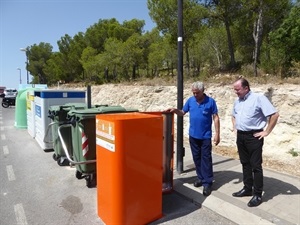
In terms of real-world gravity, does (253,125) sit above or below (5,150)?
above

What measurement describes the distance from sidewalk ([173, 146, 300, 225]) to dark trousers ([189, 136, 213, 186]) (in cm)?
23

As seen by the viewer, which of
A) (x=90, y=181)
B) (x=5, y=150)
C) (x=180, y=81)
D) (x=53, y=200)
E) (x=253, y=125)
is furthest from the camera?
(x=5, y=150)

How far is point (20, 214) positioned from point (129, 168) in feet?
6.12

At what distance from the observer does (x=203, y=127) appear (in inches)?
154

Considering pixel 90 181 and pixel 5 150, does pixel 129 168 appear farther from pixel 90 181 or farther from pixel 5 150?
pixel 5 150

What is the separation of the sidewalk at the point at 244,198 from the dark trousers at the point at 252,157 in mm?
285

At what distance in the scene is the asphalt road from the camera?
3.41 metres

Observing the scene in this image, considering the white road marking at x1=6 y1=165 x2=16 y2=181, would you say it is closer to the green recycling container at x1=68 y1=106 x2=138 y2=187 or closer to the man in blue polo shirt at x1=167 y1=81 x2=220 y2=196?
the green recycling container at x1=68 y1=106 x2=138 y2=187

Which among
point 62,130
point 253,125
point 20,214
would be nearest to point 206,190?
point 253,125

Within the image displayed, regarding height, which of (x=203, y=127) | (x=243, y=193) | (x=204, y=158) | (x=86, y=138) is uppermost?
(x=203, y=127)

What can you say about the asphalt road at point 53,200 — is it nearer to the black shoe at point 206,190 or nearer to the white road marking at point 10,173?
the white road marking at point 10,173

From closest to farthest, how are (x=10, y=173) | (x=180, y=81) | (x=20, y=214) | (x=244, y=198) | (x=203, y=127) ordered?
(x=20, y=214) < (x=244, y=198) < (x=203, y=127) < (x=180, y=81) < (x=10, y=173)

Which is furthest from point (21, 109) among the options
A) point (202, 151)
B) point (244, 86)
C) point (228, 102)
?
point (244, 86)

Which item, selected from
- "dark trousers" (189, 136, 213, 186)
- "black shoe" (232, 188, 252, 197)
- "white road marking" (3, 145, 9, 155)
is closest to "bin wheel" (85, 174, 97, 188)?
"dark trousers" (189, 136, 213, 186)
